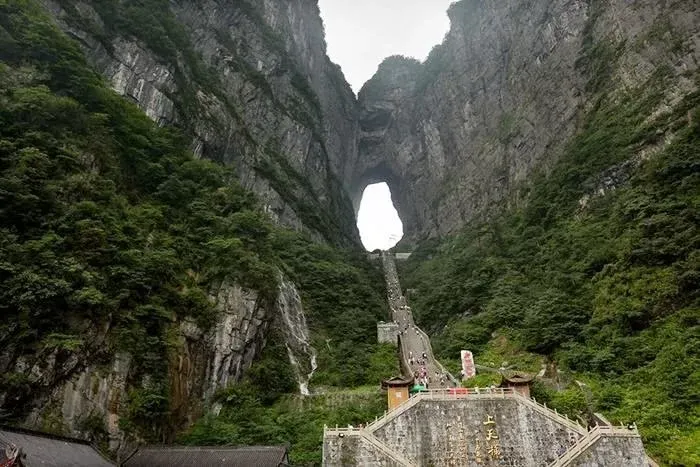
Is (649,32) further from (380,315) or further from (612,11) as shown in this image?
(380,315)

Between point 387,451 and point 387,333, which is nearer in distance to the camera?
point 387,451

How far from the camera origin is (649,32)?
36.6 meters

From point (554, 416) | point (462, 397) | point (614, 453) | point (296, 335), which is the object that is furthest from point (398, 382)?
point (296, 335)

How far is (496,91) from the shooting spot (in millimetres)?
57594

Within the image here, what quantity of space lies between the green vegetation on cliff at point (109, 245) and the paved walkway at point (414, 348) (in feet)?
5.86

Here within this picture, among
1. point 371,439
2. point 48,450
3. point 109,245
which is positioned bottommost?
point 48,450

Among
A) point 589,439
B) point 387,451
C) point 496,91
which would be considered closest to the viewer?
point 589,439

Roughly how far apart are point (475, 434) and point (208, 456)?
8099mm

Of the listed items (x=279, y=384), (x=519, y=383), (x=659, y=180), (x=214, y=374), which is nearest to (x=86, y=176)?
(x=214, y=374)

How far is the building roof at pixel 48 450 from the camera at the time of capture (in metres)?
11.6

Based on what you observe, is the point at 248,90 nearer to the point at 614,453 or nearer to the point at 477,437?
the point at 477,437

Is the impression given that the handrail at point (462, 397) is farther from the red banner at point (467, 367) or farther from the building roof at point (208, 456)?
the red banner at point (467, 367)

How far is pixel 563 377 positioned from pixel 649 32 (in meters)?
28.5

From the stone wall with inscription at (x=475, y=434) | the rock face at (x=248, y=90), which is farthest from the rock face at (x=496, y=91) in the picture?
the stone wall with inscription at (x=475, y=434)
